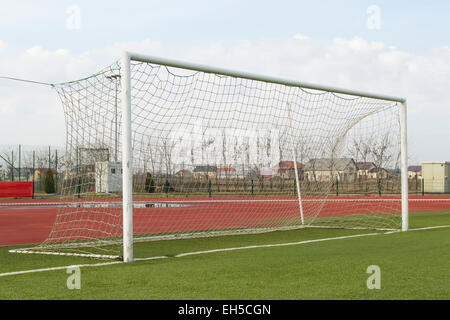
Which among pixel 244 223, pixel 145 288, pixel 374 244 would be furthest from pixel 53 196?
pixel 145 288

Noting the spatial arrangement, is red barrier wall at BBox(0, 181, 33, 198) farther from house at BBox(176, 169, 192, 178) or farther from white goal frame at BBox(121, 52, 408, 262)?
white goal frame at BBox(121, 52, 408, 262)

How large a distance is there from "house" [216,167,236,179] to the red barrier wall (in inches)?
782

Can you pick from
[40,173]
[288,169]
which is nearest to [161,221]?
[288,169]

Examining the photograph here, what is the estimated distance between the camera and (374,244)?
884cm

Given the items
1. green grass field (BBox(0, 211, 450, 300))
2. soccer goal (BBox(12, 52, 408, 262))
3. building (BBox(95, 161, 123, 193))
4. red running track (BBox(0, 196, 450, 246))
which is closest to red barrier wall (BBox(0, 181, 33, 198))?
red running track (BBox(0, 196, 450, 246))

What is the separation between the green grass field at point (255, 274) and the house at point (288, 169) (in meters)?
4.27

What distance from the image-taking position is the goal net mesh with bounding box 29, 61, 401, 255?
8.61m

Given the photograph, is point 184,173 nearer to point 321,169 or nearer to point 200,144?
point 200,144

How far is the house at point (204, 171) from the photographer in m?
10.9

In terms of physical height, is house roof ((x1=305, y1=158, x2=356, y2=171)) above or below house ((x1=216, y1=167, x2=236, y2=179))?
above
